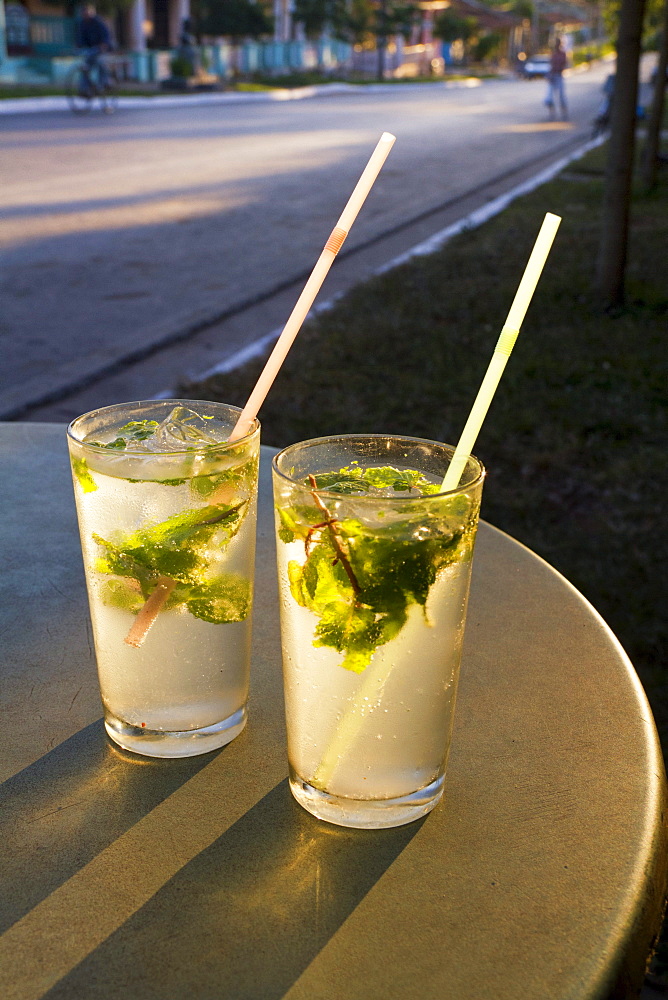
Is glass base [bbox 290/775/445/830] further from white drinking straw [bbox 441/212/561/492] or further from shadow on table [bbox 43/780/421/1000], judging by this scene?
white drinking straw [bbox 441/212/561/492]

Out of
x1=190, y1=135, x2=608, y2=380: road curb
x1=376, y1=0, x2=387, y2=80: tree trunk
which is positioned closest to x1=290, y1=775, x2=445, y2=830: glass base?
x1=190, y1=135, x2=608, y2=380: road curb

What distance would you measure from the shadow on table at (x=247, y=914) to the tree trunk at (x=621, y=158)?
5.09 metres

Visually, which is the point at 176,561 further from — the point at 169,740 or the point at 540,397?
the point at 540,397

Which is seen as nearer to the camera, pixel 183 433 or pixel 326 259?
pixel 326 259

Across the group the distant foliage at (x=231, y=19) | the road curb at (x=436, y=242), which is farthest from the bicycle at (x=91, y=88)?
the distant foliage at (x=231, y=19)

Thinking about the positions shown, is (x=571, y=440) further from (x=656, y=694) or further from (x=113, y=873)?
(x=113, y=873)

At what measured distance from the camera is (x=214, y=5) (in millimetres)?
34812

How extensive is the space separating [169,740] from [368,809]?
7.8 inches

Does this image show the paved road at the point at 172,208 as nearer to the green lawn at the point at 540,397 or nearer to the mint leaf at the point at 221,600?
the green lawn at the point at 540,397

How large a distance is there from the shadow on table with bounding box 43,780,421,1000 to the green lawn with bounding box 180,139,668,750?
184 cm

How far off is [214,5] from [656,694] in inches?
1475

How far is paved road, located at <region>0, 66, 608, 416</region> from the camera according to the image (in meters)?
5.57

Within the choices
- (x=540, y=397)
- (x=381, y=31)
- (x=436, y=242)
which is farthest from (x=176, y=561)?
(x=381, y=31)

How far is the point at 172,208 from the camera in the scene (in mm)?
9094
